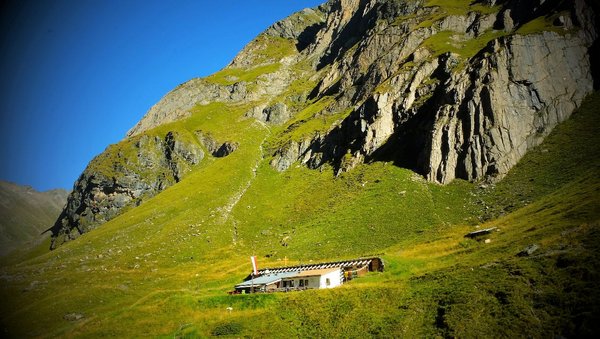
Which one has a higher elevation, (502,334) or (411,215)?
(411,215)

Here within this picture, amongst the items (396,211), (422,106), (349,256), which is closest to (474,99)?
(422,106)

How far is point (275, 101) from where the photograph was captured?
196000mm

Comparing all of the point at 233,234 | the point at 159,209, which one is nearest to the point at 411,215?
the point at 233,234

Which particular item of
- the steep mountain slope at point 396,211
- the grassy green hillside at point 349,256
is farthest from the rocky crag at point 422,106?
the grassy green hillside at point 349,256

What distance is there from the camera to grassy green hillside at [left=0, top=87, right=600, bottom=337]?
30.5 meters

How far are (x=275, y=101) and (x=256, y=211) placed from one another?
320 feet

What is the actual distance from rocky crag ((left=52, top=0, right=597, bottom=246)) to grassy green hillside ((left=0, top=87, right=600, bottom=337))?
5.46 metres

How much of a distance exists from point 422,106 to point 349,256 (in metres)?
50.0

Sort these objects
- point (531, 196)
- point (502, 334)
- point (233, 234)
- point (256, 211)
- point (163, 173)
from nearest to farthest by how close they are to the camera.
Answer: point (502, 334), point (531, 196), point (233, 234), point (256, 211), point (163, 173)

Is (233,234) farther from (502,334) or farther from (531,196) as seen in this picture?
(502,334)

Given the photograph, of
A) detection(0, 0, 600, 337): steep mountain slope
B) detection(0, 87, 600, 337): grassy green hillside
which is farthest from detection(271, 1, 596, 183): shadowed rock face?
detection(0, 87, 600, 337): grassy green hillside

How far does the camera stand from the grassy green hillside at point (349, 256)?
1202 inches

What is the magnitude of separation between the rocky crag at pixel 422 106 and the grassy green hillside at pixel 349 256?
17.9ft

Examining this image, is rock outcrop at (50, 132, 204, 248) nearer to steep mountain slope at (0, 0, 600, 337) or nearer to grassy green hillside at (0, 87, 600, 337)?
steep mountain slope at (0, 0, 600, 337)
